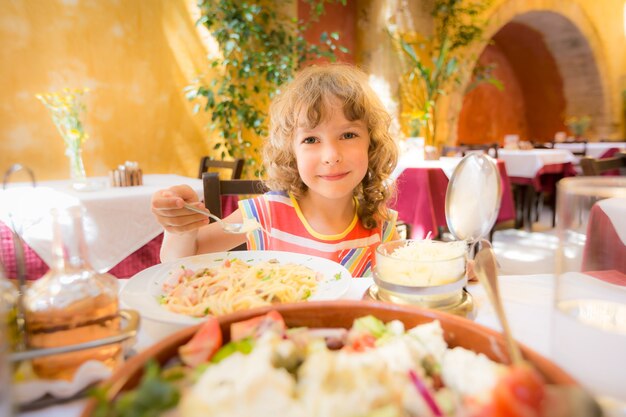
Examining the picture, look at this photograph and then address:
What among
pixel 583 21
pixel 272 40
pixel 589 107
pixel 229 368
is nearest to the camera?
pixel 229 368

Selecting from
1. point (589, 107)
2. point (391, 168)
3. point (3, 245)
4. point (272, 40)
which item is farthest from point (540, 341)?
point (589, 107)

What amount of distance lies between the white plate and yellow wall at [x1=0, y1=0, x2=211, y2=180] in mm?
3131

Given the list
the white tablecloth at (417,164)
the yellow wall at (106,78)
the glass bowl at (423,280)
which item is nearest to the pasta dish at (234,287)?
the glass bowl at (423,280)

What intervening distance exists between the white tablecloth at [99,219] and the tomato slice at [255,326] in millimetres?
1655

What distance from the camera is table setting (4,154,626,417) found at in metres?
0.34

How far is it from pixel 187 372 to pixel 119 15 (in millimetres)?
4006

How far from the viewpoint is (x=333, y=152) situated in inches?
45.8

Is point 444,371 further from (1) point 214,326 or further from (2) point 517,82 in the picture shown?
(2) point 517,82

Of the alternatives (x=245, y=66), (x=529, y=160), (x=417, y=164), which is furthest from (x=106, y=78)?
(x=529, y=160)

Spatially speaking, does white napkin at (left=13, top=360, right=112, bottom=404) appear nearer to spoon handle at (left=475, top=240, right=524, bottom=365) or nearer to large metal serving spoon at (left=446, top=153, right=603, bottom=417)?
spoon handle at (left=475, top=240, right=524, bottom=365)

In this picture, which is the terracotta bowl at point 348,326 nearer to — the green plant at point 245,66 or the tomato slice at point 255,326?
the tomato slice at point 255,326

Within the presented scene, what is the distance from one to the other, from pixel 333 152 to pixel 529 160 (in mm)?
4192

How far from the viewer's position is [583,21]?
24.7ft

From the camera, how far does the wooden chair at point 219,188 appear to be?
1447 millimetres
